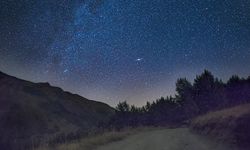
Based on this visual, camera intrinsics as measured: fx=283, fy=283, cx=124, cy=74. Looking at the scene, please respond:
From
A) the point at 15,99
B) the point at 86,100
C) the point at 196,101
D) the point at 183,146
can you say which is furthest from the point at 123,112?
the point at 86,100

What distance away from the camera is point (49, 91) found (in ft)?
474

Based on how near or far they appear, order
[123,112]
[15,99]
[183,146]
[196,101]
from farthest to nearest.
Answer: [15,99]
[123,112]
[196,101]
[183,146]

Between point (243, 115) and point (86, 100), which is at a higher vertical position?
point (86, 100)

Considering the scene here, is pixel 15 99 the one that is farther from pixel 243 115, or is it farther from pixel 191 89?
pixel 243 115

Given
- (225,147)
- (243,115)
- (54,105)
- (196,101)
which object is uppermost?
(54,105)

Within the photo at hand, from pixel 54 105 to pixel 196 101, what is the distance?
8443cm

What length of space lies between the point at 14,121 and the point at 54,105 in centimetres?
3292

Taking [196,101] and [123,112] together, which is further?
[123,112]

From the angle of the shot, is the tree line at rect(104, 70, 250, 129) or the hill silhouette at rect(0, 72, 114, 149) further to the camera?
the hill silhouette at rect(0, 72, 114, 149)

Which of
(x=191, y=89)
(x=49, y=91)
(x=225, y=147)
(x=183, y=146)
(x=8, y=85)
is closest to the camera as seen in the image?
(x=225, y=147)

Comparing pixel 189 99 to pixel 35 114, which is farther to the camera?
pixel 35 114

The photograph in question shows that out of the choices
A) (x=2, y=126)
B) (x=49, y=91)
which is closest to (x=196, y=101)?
(x=2, y=126)

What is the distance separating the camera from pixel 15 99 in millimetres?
104688

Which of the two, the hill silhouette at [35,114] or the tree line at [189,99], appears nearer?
the tree line at [189,99]
